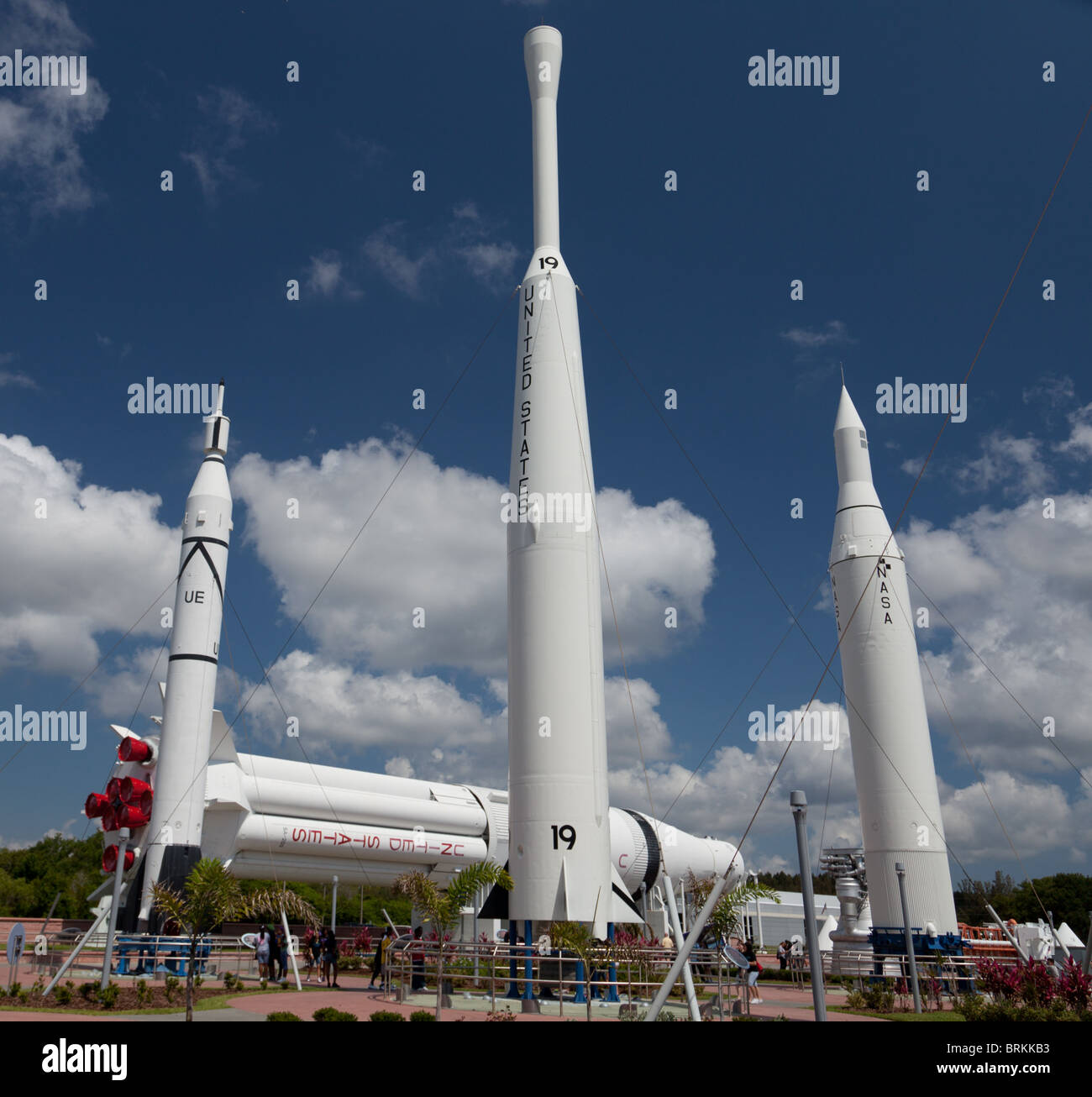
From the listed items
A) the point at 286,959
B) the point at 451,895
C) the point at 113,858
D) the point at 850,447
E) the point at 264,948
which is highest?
the point at 850,447

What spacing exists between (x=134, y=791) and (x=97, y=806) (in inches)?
46.7

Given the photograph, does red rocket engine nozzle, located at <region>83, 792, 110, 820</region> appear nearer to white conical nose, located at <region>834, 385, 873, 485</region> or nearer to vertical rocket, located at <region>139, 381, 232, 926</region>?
vertical rocket, located at <region>139, 381, 232, 926</region>

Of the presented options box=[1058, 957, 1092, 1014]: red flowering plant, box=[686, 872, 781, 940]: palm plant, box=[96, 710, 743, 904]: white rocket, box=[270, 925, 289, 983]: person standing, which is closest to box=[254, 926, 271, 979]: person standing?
box=[270, 925, 289, 983]: person standing

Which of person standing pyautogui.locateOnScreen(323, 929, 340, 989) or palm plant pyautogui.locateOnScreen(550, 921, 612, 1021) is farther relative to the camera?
person standing pyautogui.locateOnScreen(323, 929, 340, 989)

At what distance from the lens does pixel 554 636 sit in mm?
19078

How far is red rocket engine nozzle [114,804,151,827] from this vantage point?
83.0ft

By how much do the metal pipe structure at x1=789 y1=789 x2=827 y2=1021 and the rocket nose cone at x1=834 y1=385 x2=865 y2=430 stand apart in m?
20.2

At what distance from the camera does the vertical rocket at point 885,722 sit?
78.8 ft

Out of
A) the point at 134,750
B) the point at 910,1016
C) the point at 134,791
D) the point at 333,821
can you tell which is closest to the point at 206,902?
the point at 134,791

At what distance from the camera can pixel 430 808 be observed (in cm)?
3322

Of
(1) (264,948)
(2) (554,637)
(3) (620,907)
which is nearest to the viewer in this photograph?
(2) (554,637)

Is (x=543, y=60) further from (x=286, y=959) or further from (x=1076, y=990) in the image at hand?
(x=286, y=959)
